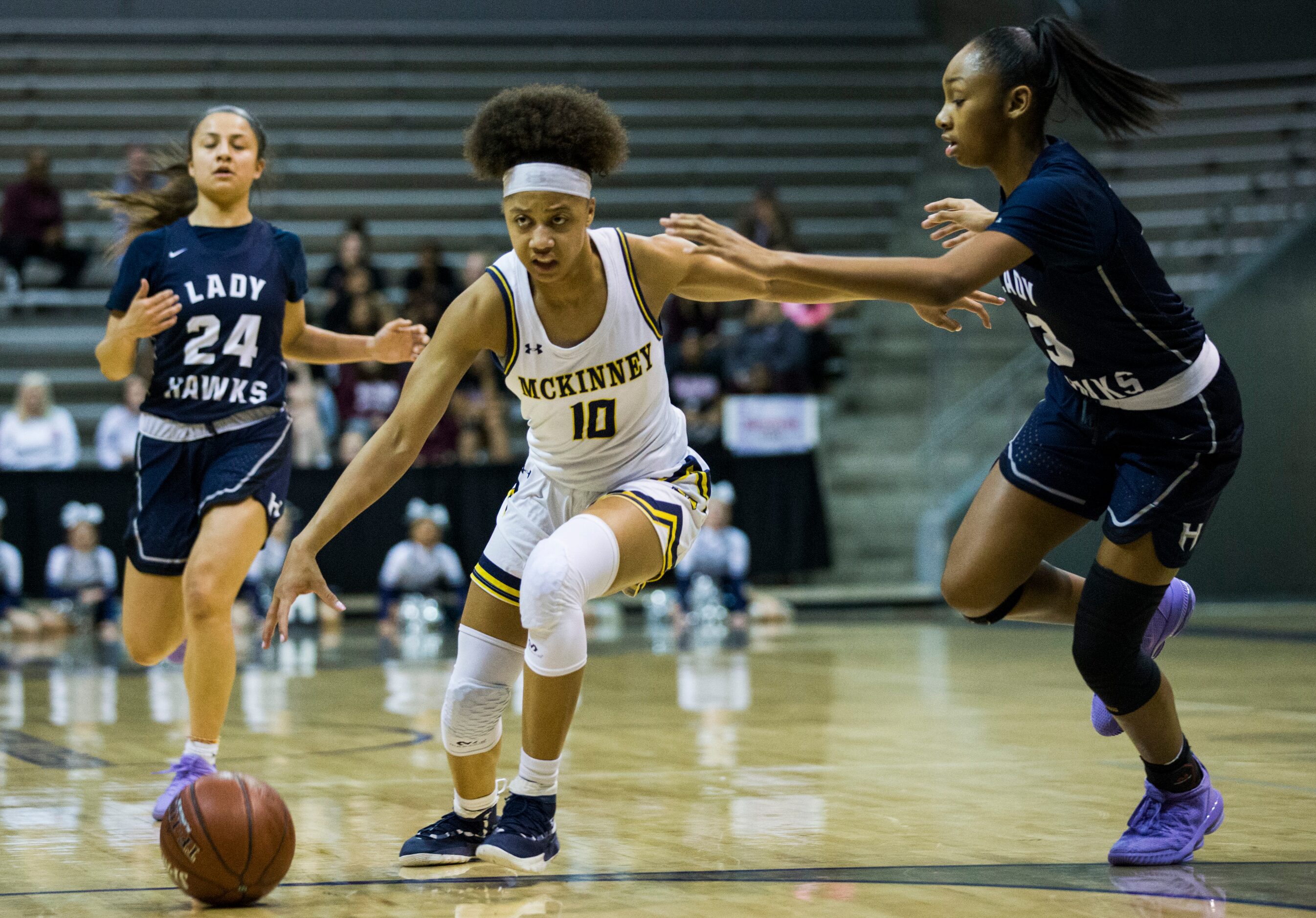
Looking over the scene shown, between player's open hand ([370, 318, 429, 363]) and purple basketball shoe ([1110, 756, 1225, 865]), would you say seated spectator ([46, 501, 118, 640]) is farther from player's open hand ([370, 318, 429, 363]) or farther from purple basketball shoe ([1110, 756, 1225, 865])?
purple basketball shoe ([1110, 756, 1225, 865])

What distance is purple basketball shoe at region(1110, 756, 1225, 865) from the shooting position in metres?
3.65

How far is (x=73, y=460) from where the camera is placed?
41.8 ft

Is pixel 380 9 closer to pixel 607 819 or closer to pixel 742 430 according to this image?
pixel 742 430

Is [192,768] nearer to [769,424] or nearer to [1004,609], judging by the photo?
[1004,609]

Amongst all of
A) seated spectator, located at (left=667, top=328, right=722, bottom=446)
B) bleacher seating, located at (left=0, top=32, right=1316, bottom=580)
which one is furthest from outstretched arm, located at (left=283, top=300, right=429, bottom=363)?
bleacher seating, located at (left=0, top=32, right=1316, bottom=580)

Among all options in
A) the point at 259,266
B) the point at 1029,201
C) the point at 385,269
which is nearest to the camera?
the point at 1029,201

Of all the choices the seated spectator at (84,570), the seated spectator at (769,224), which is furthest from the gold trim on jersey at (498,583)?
the seated spectator at (769,224)

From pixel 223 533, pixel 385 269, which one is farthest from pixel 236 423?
pixel 385 269

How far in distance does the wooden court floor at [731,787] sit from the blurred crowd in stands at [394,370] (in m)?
3.97

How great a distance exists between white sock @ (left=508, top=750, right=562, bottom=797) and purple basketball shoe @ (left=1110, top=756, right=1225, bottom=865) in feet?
4.41

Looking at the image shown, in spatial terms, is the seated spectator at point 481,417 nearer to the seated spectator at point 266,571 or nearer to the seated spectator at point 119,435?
the seated spectator at point 266,571

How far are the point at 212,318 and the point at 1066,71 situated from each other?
2.67 meters

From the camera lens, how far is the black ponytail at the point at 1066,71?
3.75 metres

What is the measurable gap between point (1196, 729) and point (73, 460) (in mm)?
9703
